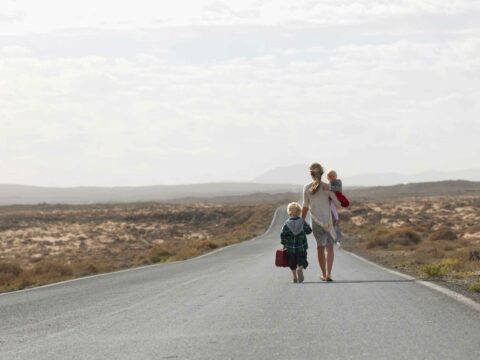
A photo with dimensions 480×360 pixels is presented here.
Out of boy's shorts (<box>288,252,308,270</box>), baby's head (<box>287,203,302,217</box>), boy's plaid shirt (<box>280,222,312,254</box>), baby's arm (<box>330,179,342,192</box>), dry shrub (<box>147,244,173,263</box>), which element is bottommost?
dry shrub (<box>147,244,173,263</box>)

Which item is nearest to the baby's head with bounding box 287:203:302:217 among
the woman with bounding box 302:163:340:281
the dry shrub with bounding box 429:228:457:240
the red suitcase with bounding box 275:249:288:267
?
the woman with bounding box 302:163:340:281

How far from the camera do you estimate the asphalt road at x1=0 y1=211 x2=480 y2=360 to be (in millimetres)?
6797

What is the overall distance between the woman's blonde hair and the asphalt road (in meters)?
1.75

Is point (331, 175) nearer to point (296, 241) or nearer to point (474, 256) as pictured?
point (296, 241)

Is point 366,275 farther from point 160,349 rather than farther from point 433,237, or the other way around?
point 433,237

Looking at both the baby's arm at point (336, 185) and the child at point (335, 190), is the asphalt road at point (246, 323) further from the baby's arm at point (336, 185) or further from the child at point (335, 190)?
the baby's arm at point (336, 185)

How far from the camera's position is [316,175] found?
13.0 metres

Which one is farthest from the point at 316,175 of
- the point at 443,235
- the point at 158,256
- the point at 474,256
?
the point at 443,235

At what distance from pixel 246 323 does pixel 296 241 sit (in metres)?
5.26

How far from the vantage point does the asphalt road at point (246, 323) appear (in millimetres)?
6797

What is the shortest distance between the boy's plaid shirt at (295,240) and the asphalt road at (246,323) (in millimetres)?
657

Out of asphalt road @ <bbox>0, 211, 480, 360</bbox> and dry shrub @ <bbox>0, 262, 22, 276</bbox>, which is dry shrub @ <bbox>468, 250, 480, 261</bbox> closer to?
asphalt road @ <bbox>0, 211, 480, 360</bbox>

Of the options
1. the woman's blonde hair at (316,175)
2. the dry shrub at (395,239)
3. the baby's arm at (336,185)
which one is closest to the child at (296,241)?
the woman's blonde hair at (316,175)

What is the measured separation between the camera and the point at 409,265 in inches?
809
